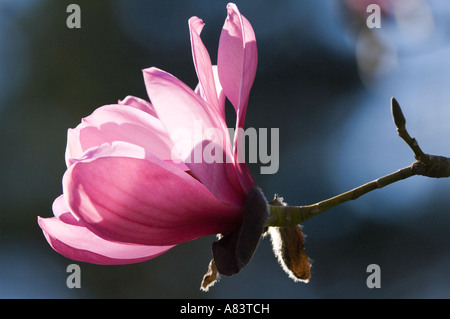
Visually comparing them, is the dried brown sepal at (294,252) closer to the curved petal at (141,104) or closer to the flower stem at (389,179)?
the flower stem at (389,179)

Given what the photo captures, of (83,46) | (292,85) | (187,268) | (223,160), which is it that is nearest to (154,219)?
(223,160)

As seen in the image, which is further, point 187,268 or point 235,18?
point 187,268

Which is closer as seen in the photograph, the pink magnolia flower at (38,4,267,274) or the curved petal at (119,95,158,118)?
the pink magnolia flower at (38,4,267,274)

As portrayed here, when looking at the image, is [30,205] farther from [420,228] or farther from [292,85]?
[420,228]

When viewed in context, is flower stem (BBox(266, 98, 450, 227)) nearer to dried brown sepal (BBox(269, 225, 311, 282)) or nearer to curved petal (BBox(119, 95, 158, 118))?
dried brown sepal (BBox(269, 225, 311, 282))

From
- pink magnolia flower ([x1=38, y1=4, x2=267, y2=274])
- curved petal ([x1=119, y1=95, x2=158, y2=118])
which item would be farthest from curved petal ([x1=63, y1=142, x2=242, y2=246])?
curved petal ([x1=119, y1=95, x2=158, y2=118])

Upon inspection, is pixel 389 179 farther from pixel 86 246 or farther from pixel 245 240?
pixel 86 246
